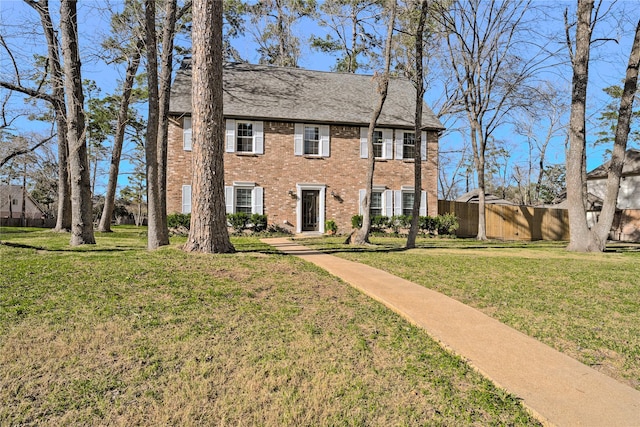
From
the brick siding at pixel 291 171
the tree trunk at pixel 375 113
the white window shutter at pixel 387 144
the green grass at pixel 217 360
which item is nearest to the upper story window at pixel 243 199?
the brick siding at pixel 291 171

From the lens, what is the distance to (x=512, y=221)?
800 inches

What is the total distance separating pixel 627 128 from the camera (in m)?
12.2

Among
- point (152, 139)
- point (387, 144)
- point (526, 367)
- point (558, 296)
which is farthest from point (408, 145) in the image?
point (526, 367)

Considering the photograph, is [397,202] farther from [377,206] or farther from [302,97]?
[302,97]

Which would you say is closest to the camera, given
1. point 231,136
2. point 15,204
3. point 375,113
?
point 375,113

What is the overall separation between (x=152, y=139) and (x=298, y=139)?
9.11 meters

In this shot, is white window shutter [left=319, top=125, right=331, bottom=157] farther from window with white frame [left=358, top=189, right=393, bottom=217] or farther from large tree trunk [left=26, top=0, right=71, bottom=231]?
large tree trunk [left=26, top=0, right=71, bottom=231]

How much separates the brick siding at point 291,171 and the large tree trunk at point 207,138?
947 cm

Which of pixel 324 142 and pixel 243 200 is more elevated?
pixel 324 142

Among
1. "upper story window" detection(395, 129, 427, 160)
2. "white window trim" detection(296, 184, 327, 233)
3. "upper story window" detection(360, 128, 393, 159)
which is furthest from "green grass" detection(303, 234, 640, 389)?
"upper story window" detection(395, 129, 427, 160)

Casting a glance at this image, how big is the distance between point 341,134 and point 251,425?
16009mm

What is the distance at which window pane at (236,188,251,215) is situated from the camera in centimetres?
1644

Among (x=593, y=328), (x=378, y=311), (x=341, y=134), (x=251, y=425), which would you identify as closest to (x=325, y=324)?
(x=378, y=311)

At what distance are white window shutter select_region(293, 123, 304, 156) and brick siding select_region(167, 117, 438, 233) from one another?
0.14m
